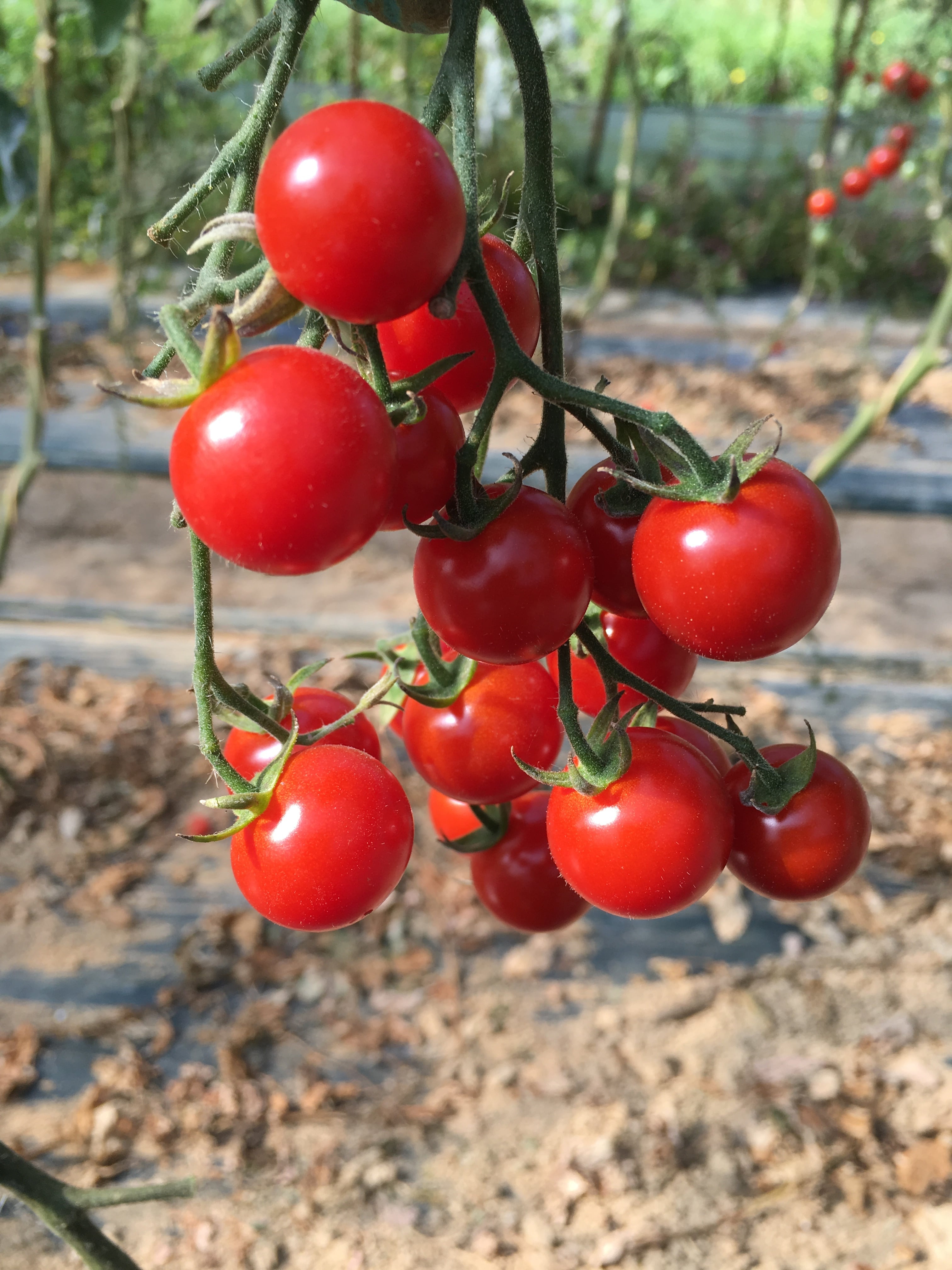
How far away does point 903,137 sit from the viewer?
→ 3146 mm

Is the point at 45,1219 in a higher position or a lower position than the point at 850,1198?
higher

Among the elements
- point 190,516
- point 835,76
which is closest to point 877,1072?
point 190,516

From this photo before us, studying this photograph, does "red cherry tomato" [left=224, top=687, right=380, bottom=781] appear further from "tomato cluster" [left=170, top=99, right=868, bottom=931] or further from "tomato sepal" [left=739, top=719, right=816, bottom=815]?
"tomato sepal" [left=739, top=719, right=816, bottom=815]

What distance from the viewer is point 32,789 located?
1.98 meters

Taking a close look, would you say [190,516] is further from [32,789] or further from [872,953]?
[32,789]

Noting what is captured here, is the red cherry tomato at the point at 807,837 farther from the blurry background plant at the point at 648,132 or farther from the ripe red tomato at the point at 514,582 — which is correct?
the blurry background plant at the point at 648,132

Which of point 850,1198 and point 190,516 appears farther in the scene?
point 850,1198

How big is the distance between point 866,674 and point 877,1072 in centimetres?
86

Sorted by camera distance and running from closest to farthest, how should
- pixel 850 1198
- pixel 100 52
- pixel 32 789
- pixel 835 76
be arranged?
pixel 100 52, pixel 850 1198, pixel 32 789, pixel 835 76

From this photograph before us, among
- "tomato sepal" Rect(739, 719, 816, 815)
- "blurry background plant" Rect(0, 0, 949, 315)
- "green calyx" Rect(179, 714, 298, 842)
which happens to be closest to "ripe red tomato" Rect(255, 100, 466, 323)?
"green calyx" Rect(179, 714, 298, 842)

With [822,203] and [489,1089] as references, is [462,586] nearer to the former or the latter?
[489,1089]

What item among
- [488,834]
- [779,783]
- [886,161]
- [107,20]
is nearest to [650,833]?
[779,783]

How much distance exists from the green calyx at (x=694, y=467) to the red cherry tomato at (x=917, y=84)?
3.31 meters

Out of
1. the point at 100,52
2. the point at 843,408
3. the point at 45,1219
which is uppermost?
the point at 100,52
